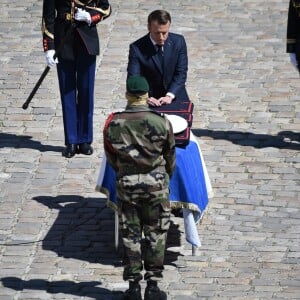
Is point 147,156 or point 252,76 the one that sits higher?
point 147,156

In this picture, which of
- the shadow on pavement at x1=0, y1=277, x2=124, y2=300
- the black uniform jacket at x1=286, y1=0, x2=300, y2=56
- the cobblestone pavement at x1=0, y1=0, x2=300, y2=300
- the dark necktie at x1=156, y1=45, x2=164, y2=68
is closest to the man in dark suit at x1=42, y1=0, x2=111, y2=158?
the cobblestone pavement at x1=0, y1=0, x2=300, y2=300

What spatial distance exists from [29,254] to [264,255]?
2.01 meters

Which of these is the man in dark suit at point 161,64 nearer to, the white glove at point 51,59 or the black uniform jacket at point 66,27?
the black uniform jacket at point 66,27

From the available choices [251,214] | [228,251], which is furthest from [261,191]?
[228,251]

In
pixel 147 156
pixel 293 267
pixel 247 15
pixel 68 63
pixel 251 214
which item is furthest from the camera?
pixel 247 15

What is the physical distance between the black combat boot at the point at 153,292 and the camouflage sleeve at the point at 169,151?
87 cm

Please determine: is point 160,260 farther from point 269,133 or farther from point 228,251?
point 269,133

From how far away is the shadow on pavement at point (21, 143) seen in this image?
12.7m

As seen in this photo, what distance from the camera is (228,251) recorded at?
1046 centimetres

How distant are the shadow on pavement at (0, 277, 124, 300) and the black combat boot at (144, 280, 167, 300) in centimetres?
32

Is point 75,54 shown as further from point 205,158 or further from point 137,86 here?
point 137,86

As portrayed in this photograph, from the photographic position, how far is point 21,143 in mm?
12875

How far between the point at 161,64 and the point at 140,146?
1.87 meters

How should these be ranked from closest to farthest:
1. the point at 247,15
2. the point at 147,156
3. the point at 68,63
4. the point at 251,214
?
1. the point at 147,156
2. the point at 251,214
3. the point at 68,63
4. the point at 247,15
